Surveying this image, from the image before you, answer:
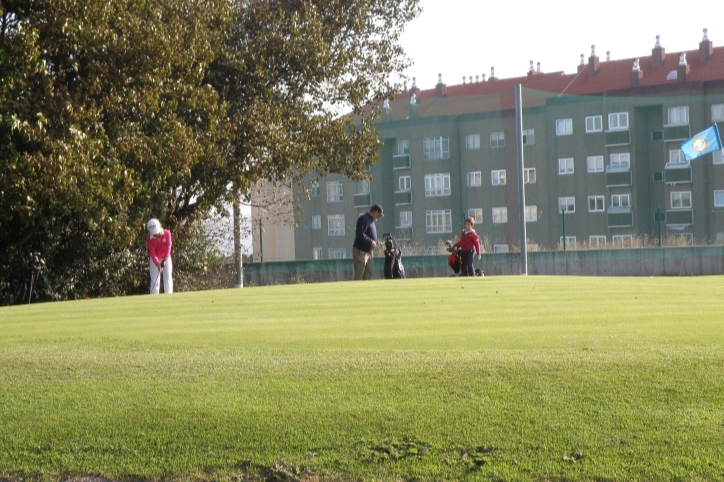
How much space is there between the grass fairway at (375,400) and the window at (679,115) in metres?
52.6

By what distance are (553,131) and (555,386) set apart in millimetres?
52553

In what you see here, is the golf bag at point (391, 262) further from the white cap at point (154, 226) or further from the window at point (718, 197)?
the window at point (718, 197)

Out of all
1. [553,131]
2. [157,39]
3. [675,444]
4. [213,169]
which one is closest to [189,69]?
[157,39]

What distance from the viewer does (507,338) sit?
7.88 meters

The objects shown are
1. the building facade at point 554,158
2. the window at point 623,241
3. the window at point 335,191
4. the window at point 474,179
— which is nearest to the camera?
the window at point 623,241

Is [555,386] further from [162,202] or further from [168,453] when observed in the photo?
[162,202]

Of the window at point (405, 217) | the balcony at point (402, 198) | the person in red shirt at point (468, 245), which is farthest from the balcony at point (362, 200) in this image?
the person in red shirt at point (468, 245)

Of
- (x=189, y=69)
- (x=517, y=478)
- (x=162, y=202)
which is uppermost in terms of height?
(x=189, y=69)

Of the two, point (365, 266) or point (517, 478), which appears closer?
point (517, 478)

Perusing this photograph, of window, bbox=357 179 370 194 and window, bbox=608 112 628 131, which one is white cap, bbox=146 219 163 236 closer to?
window, bbox=608 112 628 131

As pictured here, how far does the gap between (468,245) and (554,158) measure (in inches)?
1511

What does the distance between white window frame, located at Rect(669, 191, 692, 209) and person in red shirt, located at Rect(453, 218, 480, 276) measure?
4014cm

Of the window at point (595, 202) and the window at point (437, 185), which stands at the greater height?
the window at point (437, 185)

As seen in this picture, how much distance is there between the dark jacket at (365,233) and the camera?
66.2 ft
